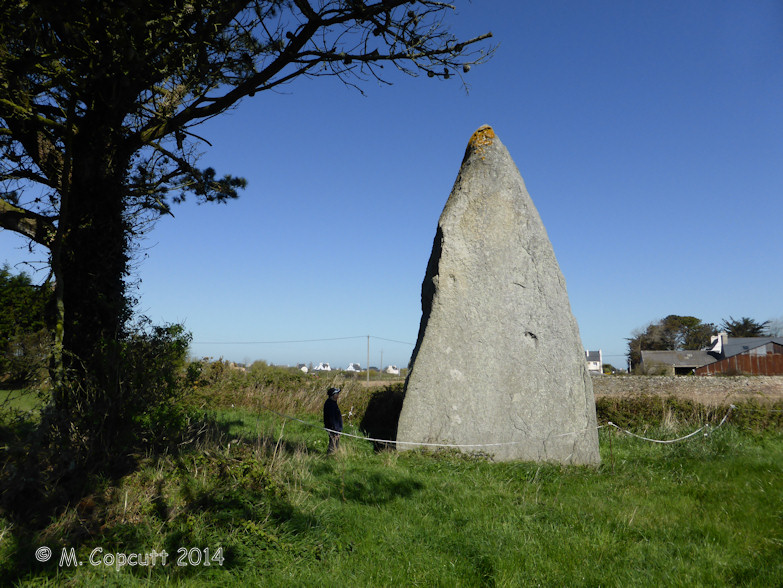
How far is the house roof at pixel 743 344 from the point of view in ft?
141

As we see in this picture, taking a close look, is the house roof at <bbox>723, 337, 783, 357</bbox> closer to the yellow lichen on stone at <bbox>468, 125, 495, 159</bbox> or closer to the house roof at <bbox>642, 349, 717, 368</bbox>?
the house roof at <bbox>642, 349, 717, 368</bbox>

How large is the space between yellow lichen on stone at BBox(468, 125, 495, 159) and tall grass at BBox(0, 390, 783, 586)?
18.7ft

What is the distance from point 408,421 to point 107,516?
471cm

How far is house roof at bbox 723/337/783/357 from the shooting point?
43031 millimetres

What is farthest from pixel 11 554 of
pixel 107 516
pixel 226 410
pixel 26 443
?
pixel 226 410

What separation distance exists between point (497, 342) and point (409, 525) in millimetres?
4078

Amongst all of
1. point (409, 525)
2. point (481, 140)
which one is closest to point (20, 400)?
point (409, 525)

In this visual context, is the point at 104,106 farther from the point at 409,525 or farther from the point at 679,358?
the point at 679,358

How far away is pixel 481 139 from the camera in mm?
9539

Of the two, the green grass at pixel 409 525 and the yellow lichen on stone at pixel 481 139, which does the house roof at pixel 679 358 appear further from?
the green grass at pixel 409 525

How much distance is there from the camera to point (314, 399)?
1429 centimetres

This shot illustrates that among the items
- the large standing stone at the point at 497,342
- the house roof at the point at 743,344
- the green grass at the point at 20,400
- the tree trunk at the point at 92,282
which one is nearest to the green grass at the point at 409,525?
the large standing stone at the point at 497,342

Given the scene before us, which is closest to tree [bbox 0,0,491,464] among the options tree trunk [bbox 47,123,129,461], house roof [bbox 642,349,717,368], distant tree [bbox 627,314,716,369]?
tree trunk [bbox 47,123,129,461]

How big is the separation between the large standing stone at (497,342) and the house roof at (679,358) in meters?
42.6
